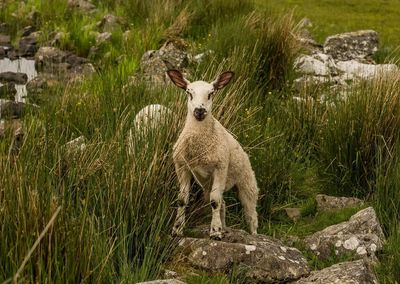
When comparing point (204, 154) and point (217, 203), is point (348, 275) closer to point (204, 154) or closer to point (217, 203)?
point (217, 203)

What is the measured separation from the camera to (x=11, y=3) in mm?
16156

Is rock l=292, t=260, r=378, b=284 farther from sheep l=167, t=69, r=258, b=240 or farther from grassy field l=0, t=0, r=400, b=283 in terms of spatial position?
sheep l=167, t=69, r=258, b=240

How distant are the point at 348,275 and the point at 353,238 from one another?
3.39ft

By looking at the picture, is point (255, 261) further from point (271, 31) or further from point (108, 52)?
point (108, 52)

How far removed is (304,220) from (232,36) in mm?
4280

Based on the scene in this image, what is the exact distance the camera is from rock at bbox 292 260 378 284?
3.85 m

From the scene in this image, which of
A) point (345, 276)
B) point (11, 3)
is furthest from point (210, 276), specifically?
point (11, 3)

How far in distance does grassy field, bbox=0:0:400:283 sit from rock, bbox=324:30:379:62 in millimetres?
1921

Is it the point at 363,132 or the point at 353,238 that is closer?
the point at 353,238

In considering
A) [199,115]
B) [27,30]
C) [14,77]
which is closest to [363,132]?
[199,115]

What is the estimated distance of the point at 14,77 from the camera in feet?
37.3

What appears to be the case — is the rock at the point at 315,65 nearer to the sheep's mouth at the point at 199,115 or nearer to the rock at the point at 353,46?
the rock at the point at 353,46

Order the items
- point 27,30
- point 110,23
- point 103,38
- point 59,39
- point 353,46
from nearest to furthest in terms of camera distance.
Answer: point 353,46 < point 103,38 < point 59,39 < point 110,23 < point 27,30

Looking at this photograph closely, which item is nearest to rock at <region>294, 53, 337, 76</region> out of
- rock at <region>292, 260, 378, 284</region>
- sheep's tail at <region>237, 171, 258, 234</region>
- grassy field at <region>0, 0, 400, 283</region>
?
grassy field at <region>0, 0, 400, 283</region>
